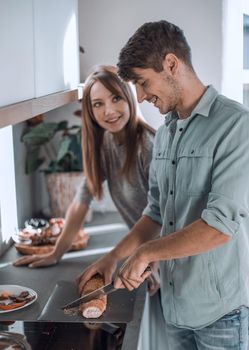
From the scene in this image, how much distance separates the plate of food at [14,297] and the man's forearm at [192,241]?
0.51 m

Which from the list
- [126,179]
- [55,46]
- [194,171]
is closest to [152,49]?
[194,171]

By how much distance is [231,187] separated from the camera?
132cm

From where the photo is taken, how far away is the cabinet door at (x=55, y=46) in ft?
5.37

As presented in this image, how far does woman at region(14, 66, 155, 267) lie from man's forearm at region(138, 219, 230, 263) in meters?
0.68

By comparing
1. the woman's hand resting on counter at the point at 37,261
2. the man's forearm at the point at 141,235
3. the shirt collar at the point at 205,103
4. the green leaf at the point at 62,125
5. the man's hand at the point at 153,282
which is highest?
the shirt collar at the point at 205,103

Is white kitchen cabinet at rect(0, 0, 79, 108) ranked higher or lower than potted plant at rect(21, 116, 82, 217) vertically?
higher

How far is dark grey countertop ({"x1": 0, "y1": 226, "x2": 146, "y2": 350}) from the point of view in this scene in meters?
1.60

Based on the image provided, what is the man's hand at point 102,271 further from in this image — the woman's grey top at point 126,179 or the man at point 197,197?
the woman's grey top at point 126,179

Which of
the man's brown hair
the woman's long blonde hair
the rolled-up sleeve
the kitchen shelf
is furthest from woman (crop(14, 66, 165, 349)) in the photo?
the rolled-up sleeve

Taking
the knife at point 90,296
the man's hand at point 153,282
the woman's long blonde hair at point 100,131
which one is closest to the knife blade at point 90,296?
the knife at point 90,296

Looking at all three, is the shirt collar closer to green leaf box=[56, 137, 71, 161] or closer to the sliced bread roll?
the sliced bread roll

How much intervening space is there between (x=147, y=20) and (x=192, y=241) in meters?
1.38

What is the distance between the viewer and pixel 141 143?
6.66 ft

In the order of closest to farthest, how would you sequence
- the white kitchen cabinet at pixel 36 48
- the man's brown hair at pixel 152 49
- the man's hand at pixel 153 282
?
1. the white kitchen cabinet at pixel 36 48
2. the man's brown hair at pixel 152 49
3. the man's hand at pixel 153 282
